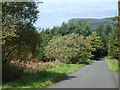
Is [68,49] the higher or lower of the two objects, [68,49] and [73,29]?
the lower

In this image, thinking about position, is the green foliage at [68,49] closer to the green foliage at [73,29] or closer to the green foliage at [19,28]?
the green foliage at [73,29]

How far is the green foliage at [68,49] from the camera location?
42938 millimetres

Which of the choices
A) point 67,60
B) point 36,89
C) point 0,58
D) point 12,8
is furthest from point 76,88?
point 67,60

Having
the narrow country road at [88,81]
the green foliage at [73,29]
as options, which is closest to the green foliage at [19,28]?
the narrow country road at [88,81]

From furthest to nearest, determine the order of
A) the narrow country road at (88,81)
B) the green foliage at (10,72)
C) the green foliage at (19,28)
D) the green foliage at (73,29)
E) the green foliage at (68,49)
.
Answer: the green foliage at (73,29), the green foliage at (68,49), the green foliage at (10,72), the green foliage at (19,28), the narrow country road at (88,81)

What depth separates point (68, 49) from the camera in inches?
1693

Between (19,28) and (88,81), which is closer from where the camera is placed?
(19,28)

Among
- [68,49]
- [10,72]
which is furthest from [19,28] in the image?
[68,49]

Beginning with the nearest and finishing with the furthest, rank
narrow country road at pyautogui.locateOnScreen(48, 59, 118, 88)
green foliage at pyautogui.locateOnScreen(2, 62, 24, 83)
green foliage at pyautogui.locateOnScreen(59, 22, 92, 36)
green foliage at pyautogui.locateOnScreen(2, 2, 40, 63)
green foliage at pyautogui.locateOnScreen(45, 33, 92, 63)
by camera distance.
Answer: narrow country road at pyautogui.locateOnScreen(48, 59, 118, 88)
green foliage at pyautogui.locateOnScreen(2, 2, 40, 63)
green foliage at pyautogui.locateOnScreen(2, 62, 24, 83)
green foliage at pyautogui.locateOnScreen(45, 33, 92, 63)
green foliage at pyautogui.locateOnScreen(59, 22, 92, 36)

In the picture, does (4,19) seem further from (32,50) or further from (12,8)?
(32,50)

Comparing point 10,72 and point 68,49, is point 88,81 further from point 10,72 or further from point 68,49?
point 68,49

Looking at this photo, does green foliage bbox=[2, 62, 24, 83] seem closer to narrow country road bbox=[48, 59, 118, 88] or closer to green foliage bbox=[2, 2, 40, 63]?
green foliage bbox=[2, 2, 40, 63]

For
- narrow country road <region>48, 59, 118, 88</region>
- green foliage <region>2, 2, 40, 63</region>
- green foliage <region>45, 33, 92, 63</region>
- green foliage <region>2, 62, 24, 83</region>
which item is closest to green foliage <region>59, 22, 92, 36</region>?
green foliage <region>45, 33, 92, 63</region>

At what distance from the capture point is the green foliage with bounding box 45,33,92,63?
42938 millimetres
